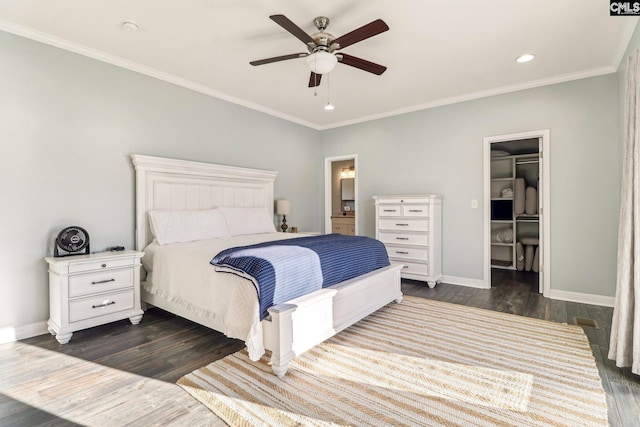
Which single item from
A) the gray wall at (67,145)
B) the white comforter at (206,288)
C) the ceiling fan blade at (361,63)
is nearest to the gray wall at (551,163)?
the ceiling fan blade at (361,63)

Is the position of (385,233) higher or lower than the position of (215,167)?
lower

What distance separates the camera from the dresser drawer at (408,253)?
14.3ft

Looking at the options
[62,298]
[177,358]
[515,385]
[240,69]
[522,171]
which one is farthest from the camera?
[522,171]

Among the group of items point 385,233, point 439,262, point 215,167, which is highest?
point 215,167

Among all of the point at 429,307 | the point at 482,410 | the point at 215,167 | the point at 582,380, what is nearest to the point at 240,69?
the point at 215,167

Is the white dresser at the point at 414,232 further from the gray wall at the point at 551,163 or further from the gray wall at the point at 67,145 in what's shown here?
the gray wall at the point at 67,145

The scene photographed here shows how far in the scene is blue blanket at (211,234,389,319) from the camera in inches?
83.2

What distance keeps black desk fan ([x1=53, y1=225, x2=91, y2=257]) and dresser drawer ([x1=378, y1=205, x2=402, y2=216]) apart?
11.7 feet

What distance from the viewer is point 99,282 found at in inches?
109

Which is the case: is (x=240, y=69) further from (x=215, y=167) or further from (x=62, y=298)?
(x=62, y=298)

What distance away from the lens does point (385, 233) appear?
4.68 meters

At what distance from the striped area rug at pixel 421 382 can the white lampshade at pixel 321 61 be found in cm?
224

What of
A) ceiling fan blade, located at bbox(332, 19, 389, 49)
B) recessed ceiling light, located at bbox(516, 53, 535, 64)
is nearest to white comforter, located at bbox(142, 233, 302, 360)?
ceiling fan blade, located at bbox(332, 19, 389, 49)

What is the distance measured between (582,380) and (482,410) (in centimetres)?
81
